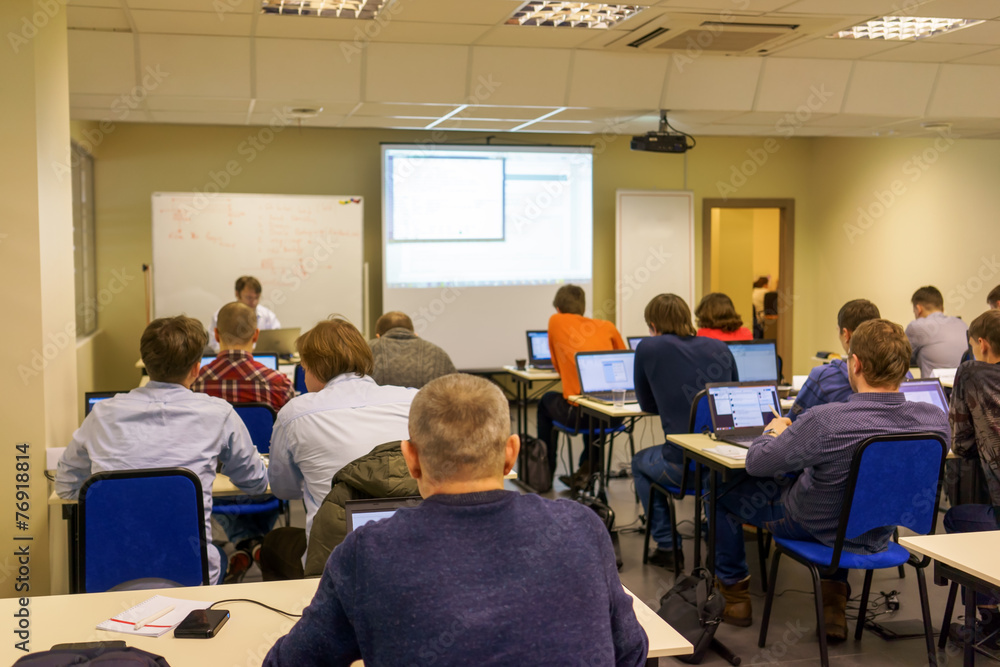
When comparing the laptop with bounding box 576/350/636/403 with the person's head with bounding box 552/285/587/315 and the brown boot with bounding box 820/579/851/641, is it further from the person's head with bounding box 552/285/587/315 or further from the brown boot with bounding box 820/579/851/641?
the brown boot with bounding box 820/579/851/641

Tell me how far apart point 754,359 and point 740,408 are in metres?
1.41

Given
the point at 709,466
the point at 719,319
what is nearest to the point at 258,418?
the point at 709,466

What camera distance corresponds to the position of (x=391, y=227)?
7.94 m

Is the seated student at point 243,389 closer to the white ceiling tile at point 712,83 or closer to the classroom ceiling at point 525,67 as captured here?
the classroom ceiling at point 525,67

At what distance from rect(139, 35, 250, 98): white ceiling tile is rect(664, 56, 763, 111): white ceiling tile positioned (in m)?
2.88

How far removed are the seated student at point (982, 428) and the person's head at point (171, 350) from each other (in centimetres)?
280

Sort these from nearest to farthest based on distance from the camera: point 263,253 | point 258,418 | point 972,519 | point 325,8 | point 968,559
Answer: point 968,559, point 972,519, point 258,418, point 325,8, point 263,253

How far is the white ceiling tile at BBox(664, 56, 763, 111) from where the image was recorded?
6.05 metres

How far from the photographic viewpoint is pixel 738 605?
11.4 feet

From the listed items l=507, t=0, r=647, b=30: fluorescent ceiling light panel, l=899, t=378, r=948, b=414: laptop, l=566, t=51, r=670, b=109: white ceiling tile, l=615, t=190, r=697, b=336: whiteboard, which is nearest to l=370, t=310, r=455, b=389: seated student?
l=507, t=0, r=647, b=30: fluorescent ceiling light panel

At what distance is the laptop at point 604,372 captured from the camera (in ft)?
16.5

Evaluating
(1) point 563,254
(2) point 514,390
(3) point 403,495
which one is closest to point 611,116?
(1) point 563,254

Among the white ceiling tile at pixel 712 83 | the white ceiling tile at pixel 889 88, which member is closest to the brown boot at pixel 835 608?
the white ceiling tile at pixel 712 83

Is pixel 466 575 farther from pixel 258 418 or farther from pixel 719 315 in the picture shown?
pixel 719 315
